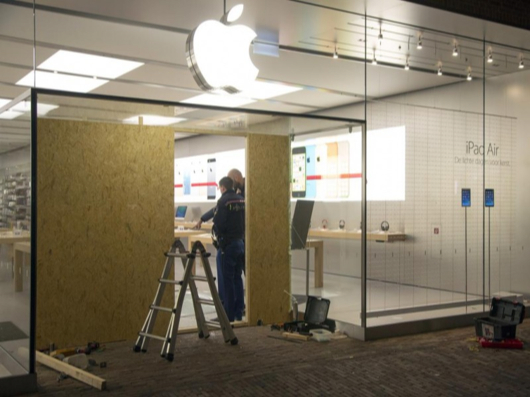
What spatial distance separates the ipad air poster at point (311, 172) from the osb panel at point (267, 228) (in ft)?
6.26

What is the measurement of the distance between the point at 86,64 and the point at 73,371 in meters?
3.84

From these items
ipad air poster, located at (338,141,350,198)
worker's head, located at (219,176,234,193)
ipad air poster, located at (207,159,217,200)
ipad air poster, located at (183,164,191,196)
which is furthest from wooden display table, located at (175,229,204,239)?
ipad air poster, located at (183,164,191,196)

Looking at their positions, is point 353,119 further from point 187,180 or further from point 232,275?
point 187,180

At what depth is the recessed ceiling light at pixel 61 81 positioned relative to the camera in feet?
23.8

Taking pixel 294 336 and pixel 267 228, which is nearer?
pixel 294 336

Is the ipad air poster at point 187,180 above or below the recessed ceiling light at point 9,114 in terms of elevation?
below

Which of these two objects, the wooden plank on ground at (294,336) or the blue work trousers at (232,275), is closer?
the wooden plank on ground at (294,336)

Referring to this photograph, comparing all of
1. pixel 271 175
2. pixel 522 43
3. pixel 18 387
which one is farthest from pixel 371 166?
pixel 18 387

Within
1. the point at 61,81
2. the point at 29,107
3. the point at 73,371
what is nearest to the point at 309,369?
the point at 73,371

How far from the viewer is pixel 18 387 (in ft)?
13.9

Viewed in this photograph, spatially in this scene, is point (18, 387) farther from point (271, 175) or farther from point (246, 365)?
point (271, 175)

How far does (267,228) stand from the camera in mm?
Answer: 6570

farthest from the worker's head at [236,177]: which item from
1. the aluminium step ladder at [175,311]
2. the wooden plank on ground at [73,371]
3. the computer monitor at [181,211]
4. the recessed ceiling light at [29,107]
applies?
the computer monitor at [181,211]

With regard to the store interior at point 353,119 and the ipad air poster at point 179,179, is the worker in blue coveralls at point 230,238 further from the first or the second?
the ipad air poster at point 179,179
